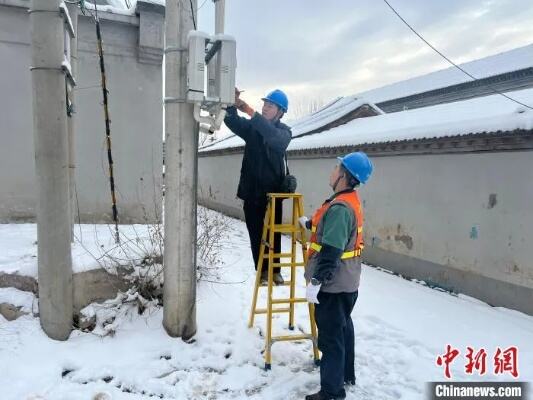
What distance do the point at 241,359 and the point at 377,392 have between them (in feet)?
4.07

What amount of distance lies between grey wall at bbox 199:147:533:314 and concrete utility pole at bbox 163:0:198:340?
4.40 metres

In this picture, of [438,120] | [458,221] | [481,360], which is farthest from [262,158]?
[438,120]

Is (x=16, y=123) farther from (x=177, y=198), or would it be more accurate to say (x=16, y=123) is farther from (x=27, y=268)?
(x=177, y=198)

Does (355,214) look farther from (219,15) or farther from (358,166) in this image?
(219,15)

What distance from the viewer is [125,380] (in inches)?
131

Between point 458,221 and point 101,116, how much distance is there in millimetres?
6385

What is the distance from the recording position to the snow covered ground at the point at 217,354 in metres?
3.26

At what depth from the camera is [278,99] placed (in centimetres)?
390

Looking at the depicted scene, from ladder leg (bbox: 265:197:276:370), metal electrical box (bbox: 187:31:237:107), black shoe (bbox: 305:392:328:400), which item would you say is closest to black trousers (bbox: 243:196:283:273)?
ladder leg (bbox: 265:197:276:370)

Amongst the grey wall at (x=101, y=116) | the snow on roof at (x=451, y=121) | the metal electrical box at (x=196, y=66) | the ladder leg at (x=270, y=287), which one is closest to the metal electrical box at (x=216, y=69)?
the metal electrical box at (x=196, y=66)

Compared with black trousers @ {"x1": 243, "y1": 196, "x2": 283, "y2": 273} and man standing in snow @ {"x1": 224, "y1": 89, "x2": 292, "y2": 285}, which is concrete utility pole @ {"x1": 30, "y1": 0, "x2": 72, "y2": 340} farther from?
black trousers @ {"x1": 243, "y1": 196, "x2": 283, "y2": 273}

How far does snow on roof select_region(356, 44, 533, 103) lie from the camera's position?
60.5 ft

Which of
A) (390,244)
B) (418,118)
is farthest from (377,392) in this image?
(418,118)

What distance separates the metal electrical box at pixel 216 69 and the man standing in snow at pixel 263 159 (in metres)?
0.36
